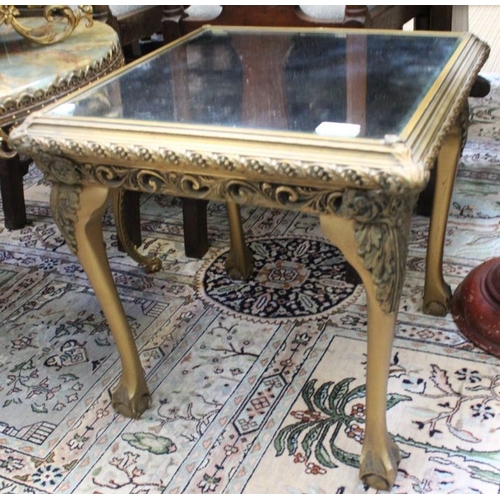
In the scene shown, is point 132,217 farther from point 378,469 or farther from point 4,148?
point 378,469

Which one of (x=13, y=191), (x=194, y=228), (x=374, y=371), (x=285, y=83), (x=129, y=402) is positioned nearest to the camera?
(x=374, y=371)

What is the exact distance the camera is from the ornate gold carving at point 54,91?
102 centimetres

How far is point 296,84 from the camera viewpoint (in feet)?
3.36

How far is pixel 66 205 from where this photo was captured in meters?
0.97

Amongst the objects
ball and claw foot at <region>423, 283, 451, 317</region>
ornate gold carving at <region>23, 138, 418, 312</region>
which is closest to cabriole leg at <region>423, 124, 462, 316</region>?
Result: ball and claw foot at <region>423, 283, 451, 317</region>

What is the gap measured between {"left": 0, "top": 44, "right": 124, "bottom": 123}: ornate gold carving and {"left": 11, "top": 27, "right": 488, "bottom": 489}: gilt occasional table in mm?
73

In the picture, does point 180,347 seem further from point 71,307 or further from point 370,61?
point 370,61

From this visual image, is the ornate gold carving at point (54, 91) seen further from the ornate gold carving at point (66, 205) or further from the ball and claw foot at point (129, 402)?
the ball and claw foot at point (129, 402)

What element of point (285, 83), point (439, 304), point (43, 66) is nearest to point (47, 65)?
point (43, 66)

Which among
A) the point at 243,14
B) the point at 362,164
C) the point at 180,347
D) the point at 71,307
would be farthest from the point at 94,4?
the point at 362,164

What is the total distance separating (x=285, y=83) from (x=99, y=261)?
0.39 meters

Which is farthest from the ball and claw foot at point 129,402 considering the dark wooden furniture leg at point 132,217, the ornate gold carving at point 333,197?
the dark wooden furniture leg at point 132,217

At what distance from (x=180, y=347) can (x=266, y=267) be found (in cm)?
35

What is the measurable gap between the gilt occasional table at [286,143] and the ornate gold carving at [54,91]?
0.24ft
